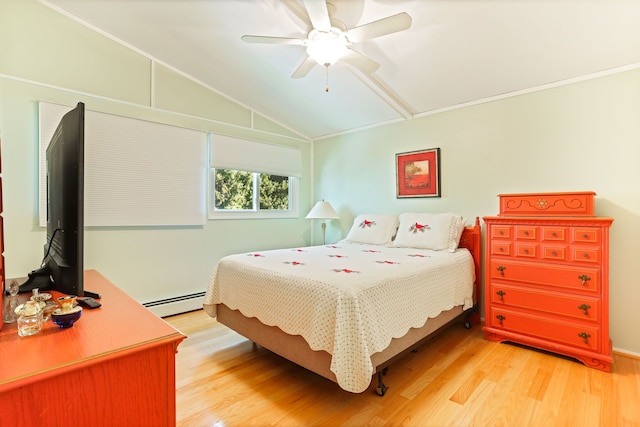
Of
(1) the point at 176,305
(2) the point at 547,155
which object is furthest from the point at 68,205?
(2) the point at 547,155

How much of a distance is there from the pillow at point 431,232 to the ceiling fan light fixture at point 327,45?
5.82 ft

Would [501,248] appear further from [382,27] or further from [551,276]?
[382,27]

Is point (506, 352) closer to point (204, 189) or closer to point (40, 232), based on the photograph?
point (204, 189)

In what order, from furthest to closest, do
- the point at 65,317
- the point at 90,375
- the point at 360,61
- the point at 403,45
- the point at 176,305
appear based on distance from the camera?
the point at 176,305
the point at 403,45
the point at 360,61
the point at 65,317
the point at 90,375

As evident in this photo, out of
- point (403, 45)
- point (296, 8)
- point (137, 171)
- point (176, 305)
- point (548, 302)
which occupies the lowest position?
point (176, 305)

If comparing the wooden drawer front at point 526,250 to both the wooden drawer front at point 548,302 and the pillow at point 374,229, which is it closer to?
the wooden drawer front at point 548,302

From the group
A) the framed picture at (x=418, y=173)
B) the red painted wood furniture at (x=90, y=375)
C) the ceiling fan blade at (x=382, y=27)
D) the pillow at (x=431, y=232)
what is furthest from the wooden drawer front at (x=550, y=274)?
the red painted wood furniture at (x=90, y=375)

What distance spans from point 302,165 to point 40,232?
2981 millimetres

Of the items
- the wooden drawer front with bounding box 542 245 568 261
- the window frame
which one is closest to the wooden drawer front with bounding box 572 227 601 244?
the wooden drawer front with bounding box 542 245 568 261

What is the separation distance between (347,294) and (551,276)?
68.8 inches

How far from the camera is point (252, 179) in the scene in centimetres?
408

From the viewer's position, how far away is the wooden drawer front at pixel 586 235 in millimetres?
2158

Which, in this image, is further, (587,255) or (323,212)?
(323,212)

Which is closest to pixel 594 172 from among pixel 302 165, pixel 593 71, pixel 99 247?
pixel 593 71
